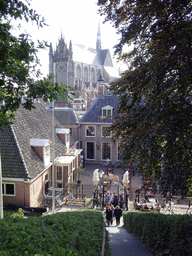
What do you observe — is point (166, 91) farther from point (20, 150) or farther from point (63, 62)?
point (63, 62)

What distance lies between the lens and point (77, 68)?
81.5 m

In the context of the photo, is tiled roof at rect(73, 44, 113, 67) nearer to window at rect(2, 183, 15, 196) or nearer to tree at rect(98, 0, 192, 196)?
window at rect(2, 183, 15, 196)

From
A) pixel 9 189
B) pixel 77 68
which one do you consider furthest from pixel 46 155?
pixel 77 68

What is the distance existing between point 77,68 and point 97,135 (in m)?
56.0

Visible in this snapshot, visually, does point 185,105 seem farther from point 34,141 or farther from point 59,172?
point 59,172

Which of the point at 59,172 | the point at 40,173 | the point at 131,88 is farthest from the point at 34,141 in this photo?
the point at 131,88

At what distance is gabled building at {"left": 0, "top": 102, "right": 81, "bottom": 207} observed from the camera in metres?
13.8

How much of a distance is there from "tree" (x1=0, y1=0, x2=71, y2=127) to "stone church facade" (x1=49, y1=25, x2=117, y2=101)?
57.3 m

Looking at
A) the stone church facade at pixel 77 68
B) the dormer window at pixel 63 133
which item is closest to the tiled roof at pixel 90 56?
the stone church facade at pixel 77 68

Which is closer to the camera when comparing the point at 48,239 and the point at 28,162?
the point at 48,239

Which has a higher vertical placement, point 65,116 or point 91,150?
point 65,116

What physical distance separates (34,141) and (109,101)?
16.1 m

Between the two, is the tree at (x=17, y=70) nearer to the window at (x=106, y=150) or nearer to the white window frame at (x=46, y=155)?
the white window frame at (x=46, y=155)

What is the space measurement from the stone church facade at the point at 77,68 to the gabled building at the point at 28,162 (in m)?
44.1
